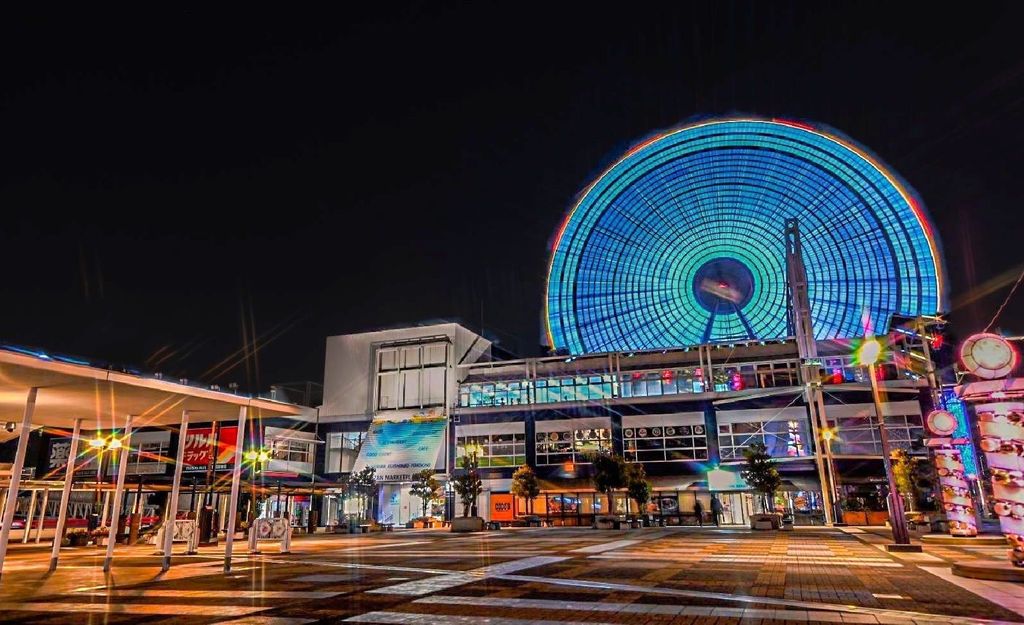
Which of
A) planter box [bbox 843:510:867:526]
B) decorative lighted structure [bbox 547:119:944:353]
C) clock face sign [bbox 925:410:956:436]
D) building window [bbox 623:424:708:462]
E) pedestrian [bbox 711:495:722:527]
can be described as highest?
decorative lighted structure [bbox 547:119:944:353]

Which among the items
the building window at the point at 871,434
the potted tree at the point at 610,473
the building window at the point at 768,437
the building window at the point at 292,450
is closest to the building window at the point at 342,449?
the building window at the point at 292,450

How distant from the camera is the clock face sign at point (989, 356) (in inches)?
560

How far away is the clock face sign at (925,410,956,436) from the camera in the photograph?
23906mm

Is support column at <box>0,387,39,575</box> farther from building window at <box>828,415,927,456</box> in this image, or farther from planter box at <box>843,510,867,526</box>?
building window at <box>828,415,927,456</box>

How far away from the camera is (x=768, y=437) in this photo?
5797 centimetres

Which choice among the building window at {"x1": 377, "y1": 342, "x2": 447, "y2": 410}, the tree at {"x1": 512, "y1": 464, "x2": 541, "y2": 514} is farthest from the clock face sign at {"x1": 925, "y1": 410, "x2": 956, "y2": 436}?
the building window at {"x1": 377, "y1": 342, "x2": 447, "y2": 410}

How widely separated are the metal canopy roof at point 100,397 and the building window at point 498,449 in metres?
47.3

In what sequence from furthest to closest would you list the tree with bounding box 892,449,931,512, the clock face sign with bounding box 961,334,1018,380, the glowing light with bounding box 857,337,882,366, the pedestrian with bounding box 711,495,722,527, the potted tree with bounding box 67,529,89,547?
the pedestrian with bounding box 711,495,722,527
the tree with bounding box 892,449,931,512
the potted tree with bounding box 67,529,89,547
the glowing light with bounding box 857,337,882,366
the clock face sign with bounding box 961,334,1018,380

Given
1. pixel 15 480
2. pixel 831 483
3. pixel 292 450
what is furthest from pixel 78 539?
pixel 831 483

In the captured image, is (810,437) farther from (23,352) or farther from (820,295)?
(23,352)

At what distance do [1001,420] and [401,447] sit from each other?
62331mm

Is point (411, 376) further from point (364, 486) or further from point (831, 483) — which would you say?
point (831, 483)

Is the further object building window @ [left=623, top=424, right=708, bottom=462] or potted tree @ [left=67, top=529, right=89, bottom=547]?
building window @ [left=623, top=424, right=708, bottom=462]

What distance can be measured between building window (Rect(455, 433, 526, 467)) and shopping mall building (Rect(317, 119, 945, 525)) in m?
0.23
